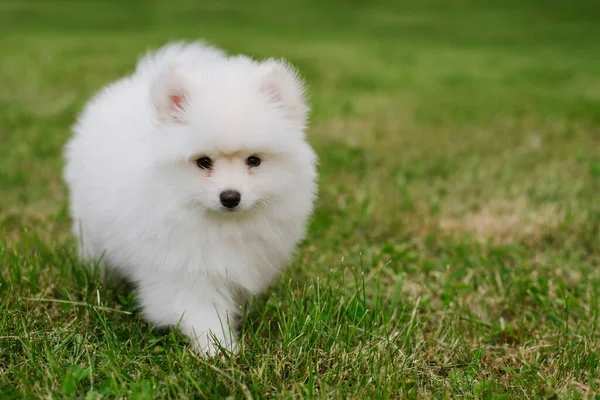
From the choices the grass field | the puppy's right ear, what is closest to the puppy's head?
the puppy's right ear

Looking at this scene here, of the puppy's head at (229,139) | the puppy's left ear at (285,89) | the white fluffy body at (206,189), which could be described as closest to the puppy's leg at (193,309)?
the white fluffy body at (206,189)

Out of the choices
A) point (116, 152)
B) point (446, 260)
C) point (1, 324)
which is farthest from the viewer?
point (446, 260)

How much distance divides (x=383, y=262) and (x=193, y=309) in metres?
1.49

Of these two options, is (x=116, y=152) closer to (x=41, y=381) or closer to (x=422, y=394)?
(x=41, y=381)

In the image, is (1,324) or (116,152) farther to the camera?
(116,152)

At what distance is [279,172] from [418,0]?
86.3ft

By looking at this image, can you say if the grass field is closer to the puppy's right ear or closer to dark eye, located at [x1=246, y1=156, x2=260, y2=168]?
dark eye, located at [x1=246, y1=156, x2=260, y2=168]

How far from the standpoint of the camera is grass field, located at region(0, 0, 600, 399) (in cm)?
245

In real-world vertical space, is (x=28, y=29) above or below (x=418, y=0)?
below

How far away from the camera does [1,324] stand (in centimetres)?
256

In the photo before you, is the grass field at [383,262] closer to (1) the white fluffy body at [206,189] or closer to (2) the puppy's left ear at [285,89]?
(1) the white fluffy body at [206,189]

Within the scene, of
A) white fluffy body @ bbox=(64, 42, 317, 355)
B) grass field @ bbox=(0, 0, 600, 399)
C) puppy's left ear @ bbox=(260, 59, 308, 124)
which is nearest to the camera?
grass field @ bbox=(0, 0, 600, 399)

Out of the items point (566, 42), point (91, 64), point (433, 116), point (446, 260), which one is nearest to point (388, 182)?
point (446, 260)

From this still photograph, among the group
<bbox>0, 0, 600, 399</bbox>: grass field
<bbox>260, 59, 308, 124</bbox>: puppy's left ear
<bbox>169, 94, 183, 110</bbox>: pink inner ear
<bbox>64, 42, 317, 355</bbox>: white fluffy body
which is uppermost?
<bbox>260, 59, 308, 124</bbox>: puppy's left ear
